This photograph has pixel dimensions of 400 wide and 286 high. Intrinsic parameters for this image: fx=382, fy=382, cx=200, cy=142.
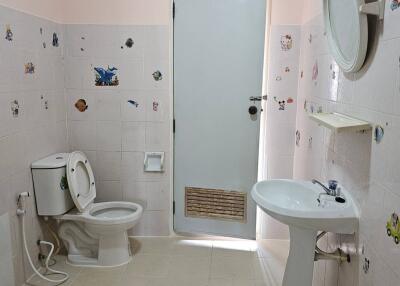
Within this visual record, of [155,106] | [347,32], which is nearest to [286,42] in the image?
[155,106]

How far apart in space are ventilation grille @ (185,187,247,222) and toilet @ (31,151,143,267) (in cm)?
49

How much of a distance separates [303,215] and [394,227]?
1.34 ft

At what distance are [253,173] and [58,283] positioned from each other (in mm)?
1595

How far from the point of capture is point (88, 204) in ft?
9.20

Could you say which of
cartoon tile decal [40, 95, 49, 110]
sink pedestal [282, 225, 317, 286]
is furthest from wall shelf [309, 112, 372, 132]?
cartoon tile decal [40, 95, 49, 110]

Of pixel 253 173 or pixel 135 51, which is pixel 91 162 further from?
pixel 253 173

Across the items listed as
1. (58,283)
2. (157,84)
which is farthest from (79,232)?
(157,84)

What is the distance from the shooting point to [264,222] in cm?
314

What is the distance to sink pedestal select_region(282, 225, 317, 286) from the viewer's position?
1779mm

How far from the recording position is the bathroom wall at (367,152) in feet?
4.18

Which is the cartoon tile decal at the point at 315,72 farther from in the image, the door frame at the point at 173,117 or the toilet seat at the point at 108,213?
the toilet seat at the point at 108,213

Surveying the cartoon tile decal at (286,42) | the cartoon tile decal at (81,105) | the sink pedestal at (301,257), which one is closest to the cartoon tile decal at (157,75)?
the cartoon tile decal at (81,105)

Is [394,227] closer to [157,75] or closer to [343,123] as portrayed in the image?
[343,123]

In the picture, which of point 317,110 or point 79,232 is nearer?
point 317,110
